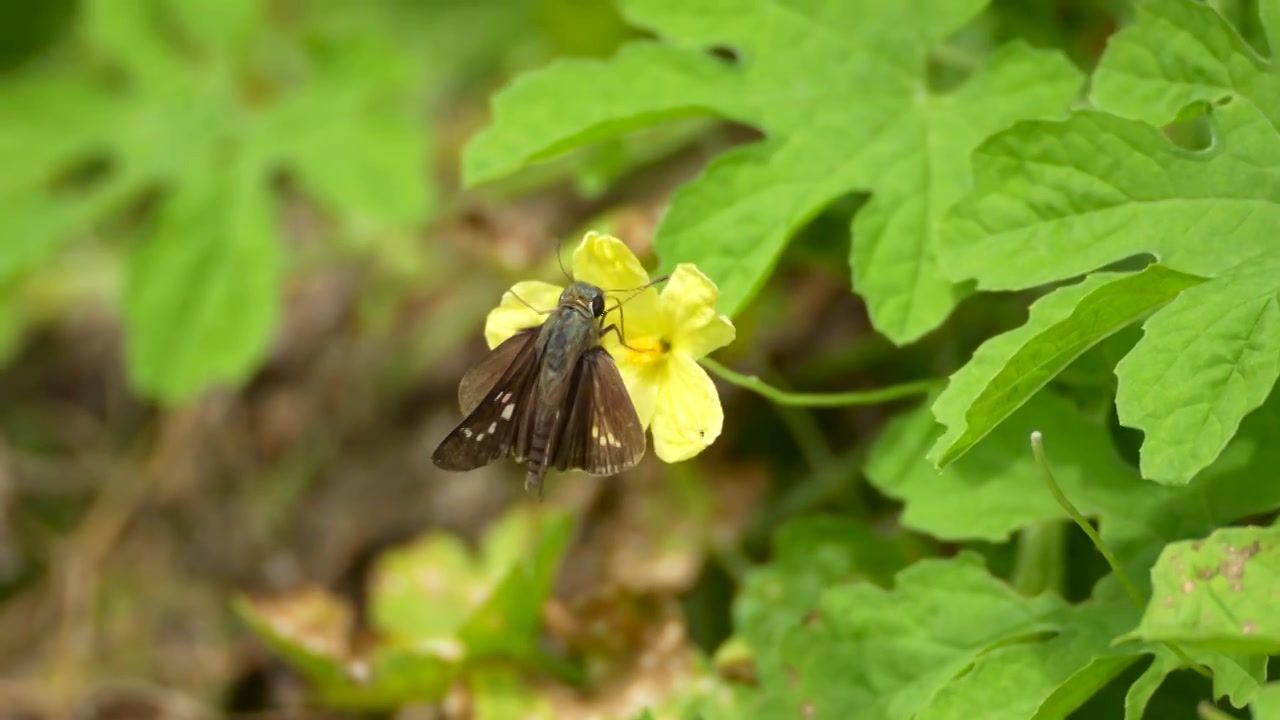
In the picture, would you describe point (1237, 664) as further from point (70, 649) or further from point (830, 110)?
point (70, 649)

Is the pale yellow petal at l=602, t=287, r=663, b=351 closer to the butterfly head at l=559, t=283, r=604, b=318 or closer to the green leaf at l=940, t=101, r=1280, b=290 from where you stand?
the butterfly head at l=559, t=283, r=604, b=318

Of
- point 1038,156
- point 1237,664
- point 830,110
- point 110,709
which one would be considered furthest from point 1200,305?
point 110,709

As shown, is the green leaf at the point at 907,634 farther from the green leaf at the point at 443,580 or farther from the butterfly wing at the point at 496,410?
the green leaf at the point at 443,580

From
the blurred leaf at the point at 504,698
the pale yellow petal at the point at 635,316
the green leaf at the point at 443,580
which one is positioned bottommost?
the blurred leaf at the point at 504,698

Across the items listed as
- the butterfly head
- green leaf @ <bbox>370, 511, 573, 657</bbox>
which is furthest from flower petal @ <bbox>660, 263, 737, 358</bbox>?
green leaf @ <bbox>370, 511, 573, 657</bbox>

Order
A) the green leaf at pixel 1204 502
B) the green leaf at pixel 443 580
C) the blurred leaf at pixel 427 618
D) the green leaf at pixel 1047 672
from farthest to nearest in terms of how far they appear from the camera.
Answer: the green leaf at pixel 443 580 < the blurred leaf at pixel 427 618 < the green leaf at pixel 1204 502 < the green leaf at pixel 1047 672

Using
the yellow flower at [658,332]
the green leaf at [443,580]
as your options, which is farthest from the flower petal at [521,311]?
the green leaf at [443,580]

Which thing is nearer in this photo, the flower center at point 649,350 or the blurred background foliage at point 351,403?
the flower center at point 649,350

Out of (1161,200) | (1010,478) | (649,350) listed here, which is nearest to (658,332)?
(649,350)
